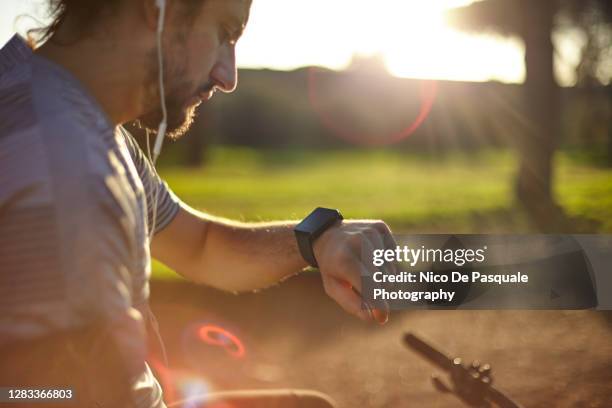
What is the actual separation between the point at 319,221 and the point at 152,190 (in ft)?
1.79

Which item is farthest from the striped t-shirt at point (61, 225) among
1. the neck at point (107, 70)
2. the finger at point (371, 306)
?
the finger at point (371, 306)

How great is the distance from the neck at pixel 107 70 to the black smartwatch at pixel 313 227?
0.56 meters

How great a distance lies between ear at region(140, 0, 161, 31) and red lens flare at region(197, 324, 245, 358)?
2.81 m

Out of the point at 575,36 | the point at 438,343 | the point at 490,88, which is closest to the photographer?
the point at 438,343

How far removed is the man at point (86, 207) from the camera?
1320 millimetres

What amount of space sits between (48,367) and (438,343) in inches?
131

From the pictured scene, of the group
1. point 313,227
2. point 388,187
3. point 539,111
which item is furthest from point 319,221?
point 388,187

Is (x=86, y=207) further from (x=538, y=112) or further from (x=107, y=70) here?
(x=538, y=112)

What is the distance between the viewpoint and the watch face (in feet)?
6.72

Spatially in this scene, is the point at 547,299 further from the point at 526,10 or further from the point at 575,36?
the point at 575,36

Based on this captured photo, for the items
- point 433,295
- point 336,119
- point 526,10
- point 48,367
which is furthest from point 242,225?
point 336,119

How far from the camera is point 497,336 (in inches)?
178

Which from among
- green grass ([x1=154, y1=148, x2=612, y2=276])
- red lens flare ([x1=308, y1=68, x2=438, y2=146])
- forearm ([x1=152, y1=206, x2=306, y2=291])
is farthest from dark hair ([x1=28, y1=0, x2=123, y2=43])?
red lens flare ([x1=308, y1=68, x2=438, y2=146])

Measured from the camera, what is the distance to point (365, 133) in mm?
28250
